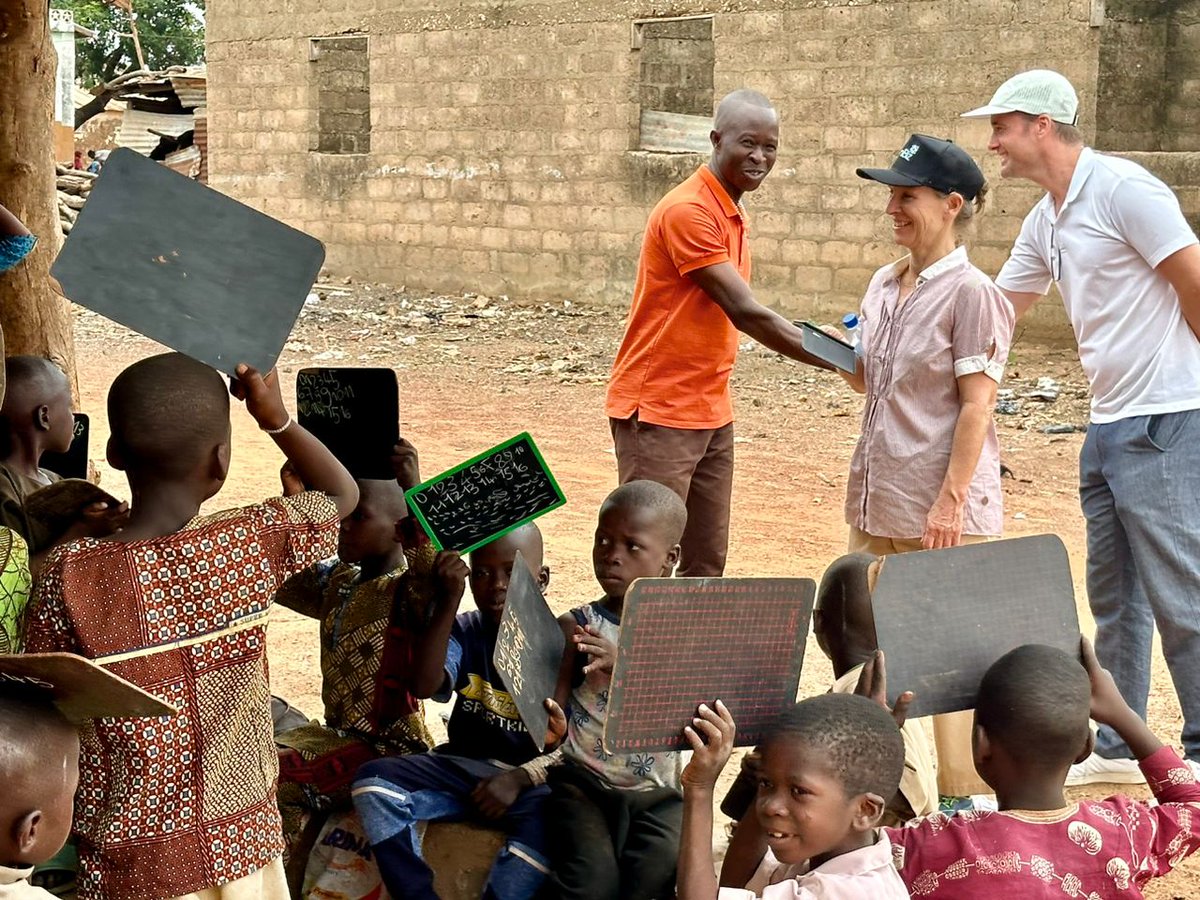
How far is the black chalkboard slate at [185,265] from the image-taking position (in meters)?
2.35

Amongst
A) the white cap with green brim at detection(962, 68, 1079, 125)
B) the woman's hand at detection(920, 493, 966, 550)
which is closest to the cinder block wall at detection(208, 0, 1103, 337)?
the white cap with green brim at detection(962, 68, 1079, 125)

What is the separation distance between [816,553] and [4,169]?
399cm

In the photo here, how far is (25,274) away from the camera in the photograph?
5.08 metres

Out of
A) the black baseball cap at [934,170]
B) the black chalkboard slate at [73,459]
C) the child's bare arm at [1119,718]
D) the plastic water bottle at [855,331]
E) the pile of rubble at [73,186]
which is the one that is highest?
the pile of rubble at [73,186]

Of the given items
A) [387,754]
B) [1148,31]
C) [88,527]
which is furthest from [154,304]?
[1148,31]

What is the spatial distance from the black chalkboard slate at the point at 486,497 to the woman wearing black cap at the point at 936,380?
124 cm

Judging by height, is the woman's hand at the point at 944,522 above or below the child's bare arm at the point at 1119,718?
above

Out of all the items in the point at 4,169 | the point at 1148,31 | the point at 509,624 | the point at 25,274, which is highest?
the point at 1148,31

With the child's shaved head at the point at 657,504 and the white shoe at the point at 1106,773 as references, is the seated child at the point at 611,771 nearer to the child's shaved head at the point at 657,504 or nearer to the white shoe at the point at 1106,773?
the child's shaved head at the point at 657,504

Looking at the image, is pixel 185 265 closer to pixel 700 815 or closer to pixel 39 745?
pixel 39 745

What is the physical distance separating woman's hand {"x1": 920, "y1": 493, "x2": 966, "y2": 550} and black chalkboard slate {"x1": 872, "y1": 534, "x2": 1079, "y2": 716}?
93 centimetres

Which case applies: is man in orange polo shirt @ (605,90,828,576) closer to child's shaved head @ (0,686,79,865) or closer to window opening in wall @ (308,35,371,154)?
child's shaved head @ (0,686,79,865)

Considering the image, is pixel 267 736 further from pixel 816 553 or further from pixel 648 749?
pixel 816 553

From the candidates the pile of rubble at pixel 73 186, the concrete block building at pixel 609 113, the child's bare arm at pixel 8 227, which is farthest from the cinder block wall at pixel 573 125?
the child's bare arm at pixel 8 227
